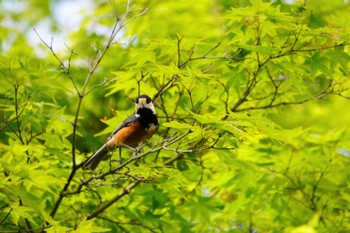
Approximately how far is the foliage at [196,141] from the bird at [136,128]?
11 cm

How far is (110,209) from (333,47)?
7.99 ft

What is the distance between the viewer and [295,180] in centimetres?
566

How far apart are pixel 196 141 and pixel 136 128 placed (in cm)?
92

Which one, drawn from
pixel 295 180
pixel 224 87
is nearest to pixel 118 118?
pixel 224 87

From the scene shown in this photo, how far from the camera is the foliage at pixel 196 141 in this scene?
4195mm

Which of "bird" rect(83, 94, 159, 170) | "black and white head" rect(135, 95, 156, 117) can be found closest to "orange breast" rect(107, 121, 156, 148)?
"bird" rect(83, 94, 159, 170)

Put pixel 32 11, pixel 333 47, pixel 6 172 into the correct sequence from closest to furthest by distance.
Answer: pixel 6 172 < pixel 333 47 < pixel 32 11

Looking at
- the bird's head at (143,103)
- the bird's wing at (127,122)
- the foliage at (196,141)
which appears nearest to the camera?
the foliage at (196,141)

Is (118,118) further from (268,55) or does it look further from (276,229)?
(276,229)

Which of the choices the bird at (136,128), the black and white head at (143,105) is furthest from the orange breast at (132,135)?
the black and white head at (143,105)

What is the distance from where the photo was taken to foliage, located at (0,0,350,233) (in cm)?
420

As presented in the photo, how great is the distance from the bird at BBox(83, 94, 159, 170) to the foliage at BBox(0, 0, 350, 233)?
111mm

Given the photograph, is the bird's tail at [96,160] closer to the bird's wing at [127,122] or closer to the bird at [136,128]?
the bird at [136,128]

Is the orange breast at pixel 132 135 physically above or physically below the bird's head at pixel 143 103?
below
